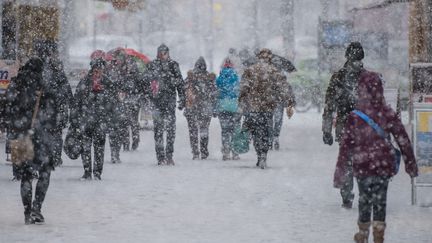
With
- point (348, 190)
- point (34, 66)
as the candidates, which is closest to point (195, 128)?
point (348, 190)

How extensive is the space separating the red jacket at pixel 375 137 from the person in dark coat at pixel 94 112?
6.88 metres

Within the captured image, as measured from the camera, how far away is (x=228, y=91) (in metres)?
19.1

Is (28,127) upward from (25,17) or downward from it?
downward

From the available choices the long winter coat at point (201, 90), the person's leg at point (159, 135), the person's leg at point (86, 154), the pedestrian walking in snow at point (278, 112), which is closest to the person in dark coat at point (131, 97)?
the person's leg at point (159, 135)

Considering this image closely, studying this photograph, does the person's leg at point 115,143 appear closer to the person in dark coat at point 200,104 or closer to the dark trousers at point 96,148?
the person in dark coat at point 200,104

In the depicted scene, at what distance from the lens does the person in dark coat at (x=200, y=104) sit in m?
19.2

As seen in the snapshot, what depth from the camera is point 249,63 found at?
20.4 meters

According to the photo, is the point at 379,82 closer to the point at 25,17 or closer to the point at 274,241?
the point at 274,241

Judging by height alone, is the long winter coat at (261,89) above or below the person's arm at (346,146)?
above

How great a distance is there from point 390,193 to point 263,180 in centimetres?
221

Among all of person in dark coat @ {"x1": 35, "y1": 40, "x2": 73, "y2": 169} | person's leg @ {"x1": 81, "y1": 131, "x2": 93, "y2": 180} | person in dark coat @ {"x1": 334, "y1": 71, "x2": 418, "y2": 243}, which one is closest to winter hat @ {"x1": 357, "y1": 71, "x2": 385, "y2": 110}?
person in dark coat @ {"x1": 334, "y1": 71, "x2": 418, "y2": 243}

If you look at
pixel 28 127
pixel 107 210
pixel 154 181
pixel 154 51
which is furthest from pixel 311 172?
pixel 154 51

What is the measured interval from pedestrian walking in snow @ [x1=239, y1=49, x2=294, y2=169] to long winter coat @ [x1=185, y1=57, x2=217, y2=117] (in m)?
1.89

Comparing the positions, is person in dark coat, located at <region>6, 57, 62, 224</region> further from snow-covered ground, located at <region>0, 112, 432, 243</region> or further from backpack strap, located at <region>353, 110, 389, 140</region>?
backpack strap, located at <region>353, 110, 389, 140</region>
